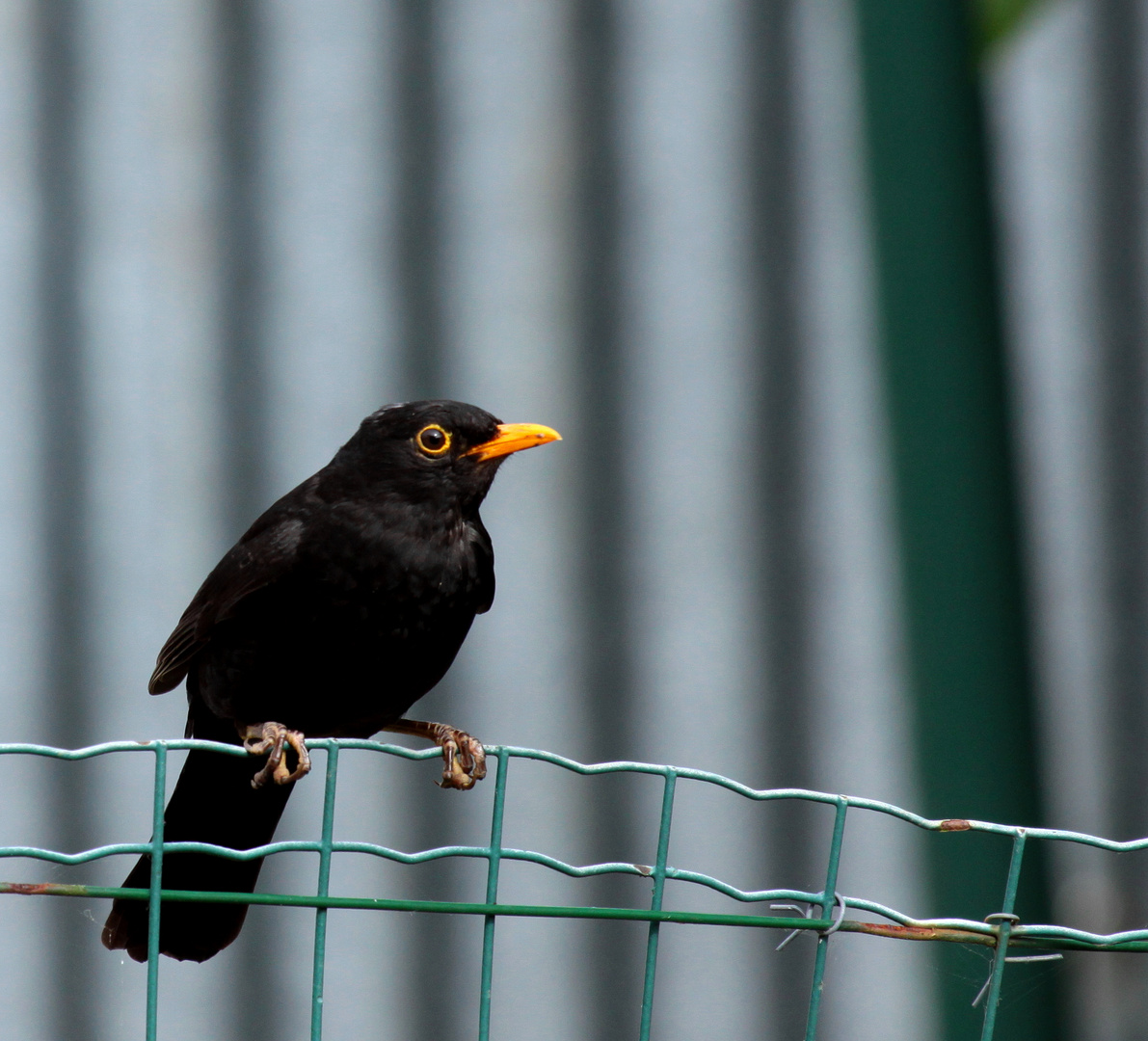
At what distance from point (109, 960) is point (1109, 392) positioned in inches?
86.6

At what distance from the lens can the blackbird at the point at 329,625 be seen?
72.9 inches

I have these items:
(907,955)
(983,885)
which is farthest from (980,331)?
(907,955)

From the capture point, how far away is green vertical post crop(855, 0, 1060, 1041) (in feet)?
1.72

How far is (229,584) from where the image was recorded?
1.93 meters

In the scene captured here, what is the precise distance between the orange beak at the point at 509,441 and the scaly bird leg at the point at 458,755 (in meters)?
0.43

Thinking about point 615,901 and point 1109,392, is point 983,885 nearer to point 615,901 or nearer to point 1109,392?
point 615,901

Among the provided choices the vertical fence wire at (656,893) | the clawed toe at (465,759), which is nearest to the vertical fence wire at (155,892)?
the vertical fence wire at (656,893)

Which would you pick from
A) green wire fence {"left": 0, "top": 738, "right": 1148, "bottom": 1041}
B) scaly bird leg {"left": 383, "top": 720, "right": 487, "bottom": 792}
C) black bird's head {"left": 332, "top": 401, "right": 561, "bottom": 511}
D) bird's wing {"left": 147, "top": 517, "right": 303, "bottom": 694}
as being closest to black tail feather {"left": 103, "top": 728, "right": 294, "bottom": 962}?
bird's wing {"left": 147, "top": 517, "right": 303, "bottom": 694}

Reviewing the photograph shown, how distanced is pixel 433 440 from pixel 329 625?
36 centimetres

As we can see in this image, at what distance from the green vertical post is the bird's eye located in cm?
152

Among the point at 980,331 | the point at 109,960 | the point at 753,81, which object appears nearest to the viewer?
the point at 980,331

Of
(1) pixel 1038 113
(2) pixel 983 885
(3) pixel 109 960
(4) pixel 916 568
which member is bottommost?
(3) pixel 109 960

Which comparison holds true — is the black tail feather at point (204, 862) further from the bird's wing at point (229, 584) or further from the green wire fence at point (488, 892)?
the green wire fence at point (488, 892)

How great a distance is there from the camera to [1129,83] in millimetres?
2650
